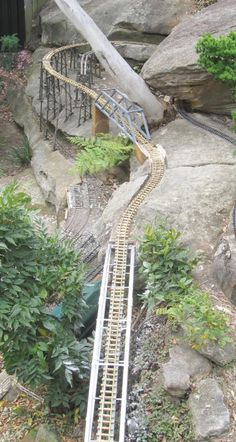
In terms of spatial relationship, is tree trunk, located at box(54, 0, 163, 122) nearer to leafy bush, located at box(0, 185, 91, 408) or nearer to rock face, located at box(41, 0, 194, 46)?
rock face, located at box(41, 0, 194, 46)

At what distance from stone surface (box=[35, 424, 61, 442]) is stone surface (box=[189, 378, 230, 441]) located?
1.91m

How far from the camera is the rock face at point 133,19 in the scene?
15.2 metres

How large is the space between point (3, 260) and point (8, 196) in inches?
28.6

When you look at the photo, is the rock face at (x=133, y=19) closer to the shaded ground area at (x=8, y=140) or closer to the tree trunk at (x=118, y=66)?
the shaded ground area at (x=8, y=140)

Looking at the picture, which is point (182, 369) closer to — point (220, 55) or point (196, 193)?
point (196, 193)

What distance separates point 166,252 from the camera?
284 inches

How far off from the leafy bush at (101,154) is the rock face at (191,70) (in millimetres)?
1574

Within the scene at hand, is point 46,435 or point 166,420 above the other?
point 166,420

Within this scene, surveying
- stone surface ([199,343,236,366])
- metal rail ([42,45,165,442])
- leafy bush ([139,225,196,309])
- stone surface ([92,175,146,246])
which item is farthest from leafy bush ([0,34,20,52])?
stone surface ([199,343,236,366])

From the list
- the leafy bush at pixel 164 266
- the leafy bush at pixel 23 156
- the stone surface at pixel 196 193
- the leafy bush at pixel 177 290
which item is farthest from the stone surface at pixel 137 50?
the leafy bush at pixel 164 266

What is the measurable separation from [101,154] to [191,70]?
252 cm

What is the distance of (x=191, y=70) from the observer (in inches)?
442

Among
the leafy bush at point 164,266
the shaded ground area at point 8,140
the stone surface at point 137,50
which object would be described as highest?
the stone surface at point 137,50

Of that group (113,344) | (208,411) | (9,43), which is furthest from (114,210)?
(9,43)
